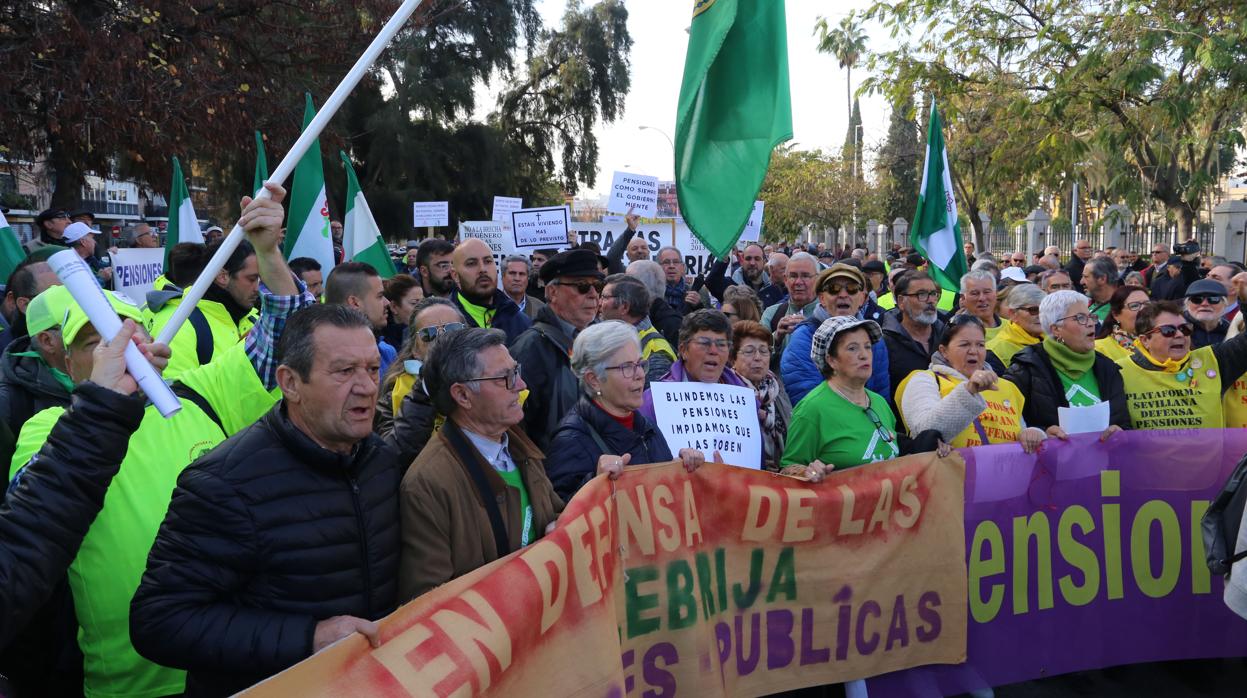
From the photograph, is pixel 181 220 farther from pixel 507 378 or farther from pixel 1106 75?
pixel 1106 75

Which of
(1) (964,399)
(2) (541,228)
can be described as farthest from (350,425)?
(2) (541,228)

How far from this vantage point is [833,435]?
4.46m

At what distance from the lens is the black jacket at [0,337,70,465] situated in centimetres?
331

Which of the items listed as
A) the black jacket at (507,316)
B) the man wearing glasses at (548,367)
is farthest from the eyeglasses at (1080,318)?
the black jacket at (507,316)

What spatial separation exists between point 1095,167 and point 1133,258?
16.6 metres

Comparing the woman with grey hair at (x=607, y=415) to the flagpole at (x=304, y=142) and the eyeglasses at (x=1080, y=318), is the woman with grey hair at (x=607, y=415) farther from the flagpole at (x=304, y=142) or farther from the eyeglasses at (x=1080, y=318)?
the eyeglasses at (x=1080, y=318)

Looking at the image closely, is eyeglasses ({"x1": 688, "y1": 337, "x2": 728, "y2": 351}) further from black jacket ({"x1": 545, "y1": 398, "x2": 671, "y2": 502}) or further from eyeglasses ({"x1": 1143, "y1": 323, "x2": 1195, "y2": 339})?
eyeglasses ({"x1": 1143, "y1": 323, "x2": 1195, "y2": 339})

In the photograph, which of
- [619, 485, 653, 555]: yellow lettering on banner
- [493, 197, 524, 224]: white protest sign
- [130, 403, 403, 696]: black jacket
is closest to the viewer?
[130, 403, 403, 696]: black jacket

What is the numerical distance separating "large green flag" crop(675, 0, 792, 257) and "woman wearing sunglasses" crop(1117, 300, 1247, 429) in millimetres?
2626

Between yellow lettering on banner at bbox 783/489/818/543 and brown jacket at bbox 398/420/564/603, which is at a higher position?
brown jacket at bbox 398/420/564/603

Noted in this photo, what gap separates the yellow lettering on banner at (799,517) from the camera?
164 inches

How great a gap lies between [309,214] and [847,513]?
406cm

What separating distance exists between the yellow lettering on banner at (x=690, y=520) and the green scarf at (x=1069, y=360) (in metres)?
2.53

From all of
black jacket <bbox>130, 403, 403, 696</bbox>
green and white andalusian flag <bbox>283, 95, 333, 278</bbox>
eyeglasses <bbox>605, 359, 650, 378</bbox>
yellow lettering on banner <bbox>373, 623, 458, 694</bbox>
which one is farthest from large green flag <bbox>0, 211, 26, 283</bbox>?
yellow lettering on banner <bbox>373, 623, 458, 694</bbox>
